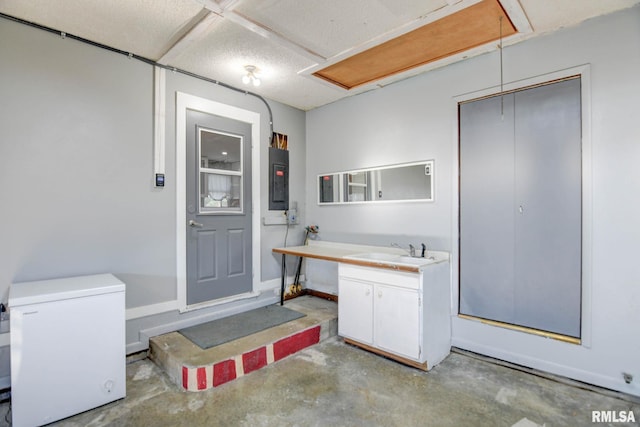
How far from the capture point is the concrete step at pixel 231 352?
7.80ft

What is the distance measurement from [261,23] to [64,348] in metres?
2.63

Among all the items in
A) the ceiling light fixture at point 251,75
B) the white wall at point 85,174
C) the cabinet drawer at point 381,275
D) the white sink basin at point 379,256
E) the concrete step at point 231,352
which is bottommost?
the concrete step at point 231,352

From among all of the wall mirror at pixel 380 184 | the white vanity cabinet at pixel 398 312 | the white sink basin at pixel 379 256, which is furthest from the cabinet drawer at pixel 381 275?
the wall mirror at pixel 380 184

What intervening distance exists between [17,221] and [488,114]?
3.94 m

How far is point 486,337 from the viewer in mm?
2822

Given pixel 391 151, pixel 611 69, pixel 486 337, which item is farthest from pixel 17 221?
pixel 611 69

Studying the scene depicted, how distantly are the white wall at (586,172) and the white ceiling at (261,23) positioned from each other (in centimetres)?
18

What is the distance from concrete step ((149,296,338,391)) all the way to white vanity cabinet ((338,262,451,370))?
1.06 ft

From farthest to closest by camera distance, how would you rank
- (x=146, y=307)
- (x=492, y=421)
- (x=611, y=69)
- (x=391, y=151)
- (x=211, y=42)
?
1. (x=391, y=151)
2. (x=146, y=307)
3. (x=211, y=42)
4. (x=611, y=69)
5. (x=492, y=421)

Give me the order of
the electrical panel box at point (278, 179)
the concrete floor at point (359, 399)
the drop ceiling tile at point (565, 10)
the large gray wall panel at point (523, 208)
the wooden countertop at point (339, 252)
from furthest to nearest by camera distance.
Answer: the electrical panel box at point (278, 179), the wooden countertop at point (339, 252), the large gray wall panel at point (523, 208), the drop ceiling tile at point (565, 10), the concrete floor at point (359, 399)

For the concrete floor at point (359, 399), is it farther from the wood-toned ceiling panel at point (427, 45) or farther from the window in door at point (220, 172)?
the wood-toned ceiling panel at point (427, 45)

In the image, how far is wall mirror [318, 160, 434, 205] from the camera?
3.25m

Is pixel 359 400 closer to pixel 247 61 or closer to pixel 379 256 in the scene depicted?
pixel 379 256

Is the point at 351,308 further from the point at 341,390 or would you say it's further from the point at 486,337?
the point at 486,337
